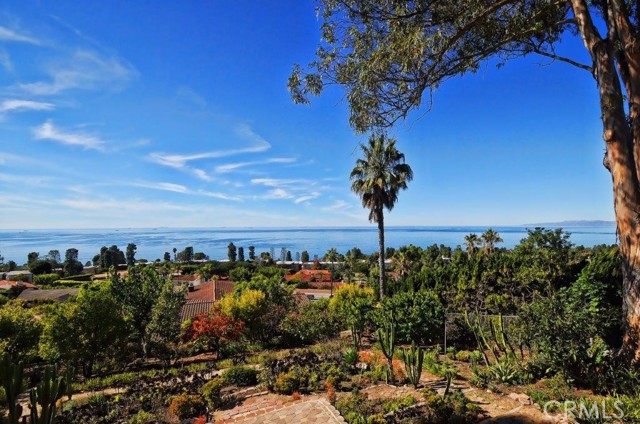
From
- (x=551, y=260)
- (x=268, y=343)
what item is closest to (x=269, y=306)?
(x=268, y=343)

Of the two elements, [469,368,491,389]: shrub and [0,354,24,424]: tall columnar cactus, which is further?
[469,368,491,389]: shrub

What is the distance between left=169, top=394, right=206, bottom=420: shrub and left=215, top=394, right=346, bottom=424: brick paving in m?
0.47

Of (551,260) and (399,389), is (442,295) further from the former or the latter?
(399,389)

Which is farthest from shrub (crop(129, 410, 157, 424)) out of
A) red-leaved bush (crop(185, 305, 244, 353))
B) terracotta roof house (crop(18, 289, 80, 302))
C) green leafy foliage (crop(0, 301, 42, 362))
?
terracotta roof house (crop(18, 289, 80, 302))

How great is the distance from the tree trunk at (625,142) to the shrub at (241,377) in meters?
9.06

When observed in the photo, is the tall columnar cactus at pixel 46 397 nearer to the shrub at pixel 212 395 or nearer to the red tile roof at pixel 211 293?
the shrub at pixel 212 395

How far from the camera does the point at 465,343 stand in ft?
45.6

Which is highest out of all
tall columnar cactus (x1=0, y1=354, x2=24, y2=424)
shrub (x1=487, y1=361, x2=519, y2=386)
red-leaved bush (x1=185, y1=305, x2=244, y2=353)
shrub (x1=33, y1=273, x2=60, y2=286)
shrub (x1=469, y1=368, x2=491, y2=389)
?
tall columnar cactus (x1=0, y1=354, x2=24, y2=424)

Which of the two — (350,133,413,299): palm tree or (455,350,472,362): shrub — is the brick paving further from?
(350,133,413,299): palm tree

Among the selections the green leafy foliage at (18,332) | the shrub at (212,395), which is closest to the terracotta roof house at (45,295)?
the green leafy foliage at (18,332)

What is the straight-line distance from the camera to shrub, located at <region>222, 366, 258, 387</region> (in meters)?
10.4

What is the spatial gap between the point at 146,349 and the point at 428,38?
17.4 meters

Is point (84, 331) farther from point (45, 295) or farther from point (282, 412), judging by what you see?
point (45, 295)

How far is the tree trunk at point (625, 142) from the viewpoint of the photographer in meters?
6.44
